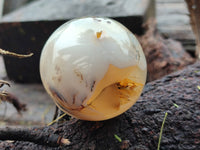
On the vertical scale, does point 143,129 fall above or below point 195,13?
below

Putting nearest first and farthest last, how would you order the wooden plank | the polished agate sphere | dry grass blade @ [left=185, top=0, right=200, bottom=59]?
the polished agate sphere < dry grass blade @ [left=185, top=0, right=200, bottom=59] < the wooden plank

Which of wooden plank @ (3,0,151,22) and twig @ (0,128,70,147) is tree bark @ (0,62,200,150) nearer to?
twig @ (0,128,70,147)

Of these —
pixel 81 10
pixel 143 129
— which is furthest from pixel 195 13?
pixel 81 10

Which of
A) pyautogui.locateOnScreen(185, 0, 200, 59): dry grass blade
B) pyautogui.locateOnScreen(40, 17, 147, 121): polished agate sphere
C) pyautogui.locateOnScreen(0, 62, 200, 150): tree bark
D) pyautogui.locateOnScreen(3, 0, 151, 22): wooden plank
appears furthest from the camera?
pyautogui.locateOnScreen(3, 0, 151, 22): wooden plank

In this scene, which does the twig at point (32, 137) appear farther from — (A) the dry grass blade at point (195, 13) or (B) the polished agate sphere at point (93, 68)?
(A) the dry grass blade at point (195, 13)

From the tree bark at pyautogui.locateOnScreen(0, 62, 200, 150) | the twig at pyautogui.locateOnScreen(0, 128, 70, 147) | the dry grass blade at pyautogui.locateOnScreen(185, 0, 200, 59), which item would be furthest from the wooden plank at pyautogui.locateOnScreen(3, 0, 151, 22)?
the twig at pyautogui.locateOnScreen(0, 128, 70, 147)

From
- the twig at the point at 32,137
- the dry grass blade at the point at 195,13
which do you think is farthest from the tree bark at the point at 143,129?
the dry grass blade at the point at 195,13

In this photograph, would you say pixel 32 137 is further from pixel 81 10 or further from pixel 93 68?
pixel 81 10
